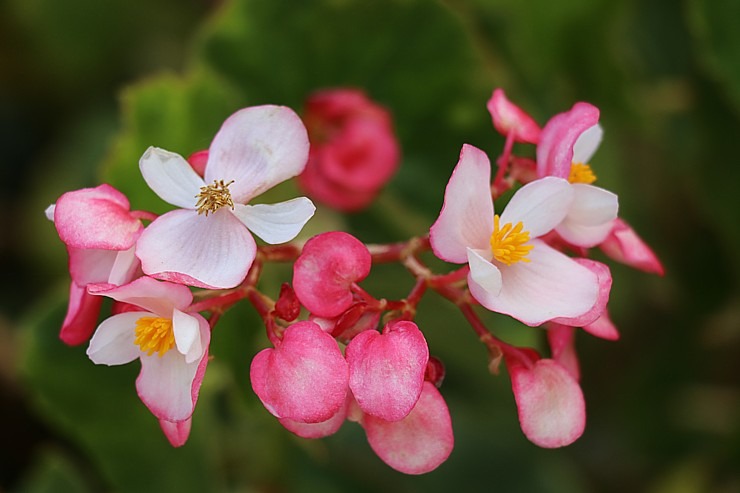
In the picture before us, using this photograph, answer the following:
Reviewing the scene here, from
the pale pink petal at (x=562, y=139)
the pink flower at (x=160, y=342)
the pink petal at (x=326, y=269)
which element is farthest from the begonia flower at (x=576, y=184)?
the pink flower at (x=160, y=342)

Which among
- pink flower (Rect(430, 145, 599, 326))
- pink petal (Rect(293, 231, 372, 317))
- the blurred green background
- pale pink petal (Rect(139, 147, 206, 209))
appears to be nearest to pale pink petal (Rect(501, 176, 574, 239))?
pink flower (Rect(430, 145, 599, 326))

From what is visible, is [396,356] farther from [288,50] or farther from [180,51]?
[180,51]

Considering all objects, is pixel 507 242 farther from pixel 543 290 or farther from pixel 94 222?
pixel 94 222

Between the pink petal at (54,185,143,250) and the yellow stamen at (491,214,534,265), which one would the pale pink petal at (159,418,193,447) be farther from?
the yellow stamen at (491,214,534,265)

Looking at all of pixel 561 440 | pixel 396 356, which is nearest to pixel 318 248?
pixel 396 356

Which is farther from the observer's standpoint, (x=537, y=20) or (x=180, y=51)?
(x=180, y=51)

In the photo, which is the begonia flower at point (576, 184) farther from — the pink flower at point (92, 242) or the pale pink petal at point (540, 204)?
the pink flower at point (92, 242)

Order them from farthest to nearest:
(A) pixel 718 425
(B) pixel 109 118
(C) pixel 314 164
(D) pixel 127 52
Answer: (D) pixel 127 52 < (B) pixel 109 118 < (A) pixel 718 425 < (C) pixel 314 164

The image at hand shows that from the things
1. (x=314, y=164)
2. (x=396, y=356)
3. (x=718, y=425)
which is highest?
(x=396, y=356)
